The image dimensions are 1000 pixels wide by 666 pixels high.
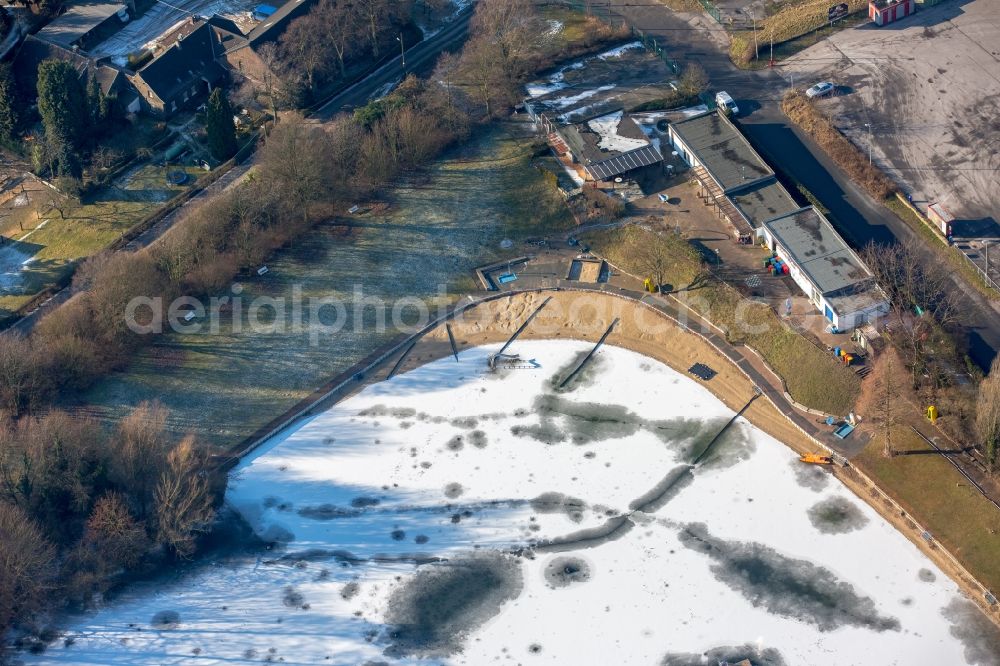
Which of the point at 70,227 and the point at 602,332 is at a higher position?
the point at 70,227

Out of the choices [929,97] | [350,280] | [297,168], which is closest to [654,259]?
[350,280]

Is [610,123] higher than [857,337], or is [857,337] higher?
[610,123]

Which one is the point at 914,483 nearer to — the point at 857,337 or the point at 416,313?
the point at 857,337

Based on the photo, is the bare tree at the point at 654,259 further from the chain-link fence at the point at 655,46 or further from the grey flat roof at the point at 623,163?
the chain-link fence at the point at 655,46

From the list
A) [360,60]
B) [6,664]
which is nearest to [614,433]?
[6,664]

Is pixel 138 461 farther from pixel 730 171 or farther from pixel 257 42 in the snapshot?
pixel 730 171

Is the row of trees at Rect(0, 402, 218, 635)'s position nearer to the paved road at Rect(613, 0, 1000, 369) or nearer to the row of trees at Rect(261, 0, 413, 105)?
the row of trees at Rect(261, 0, 413, 105)

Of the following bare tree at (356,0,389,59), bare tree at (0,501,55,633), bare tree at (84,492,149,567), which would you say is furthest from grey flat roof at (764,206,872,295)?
bare tree at (0,501,55,633)
